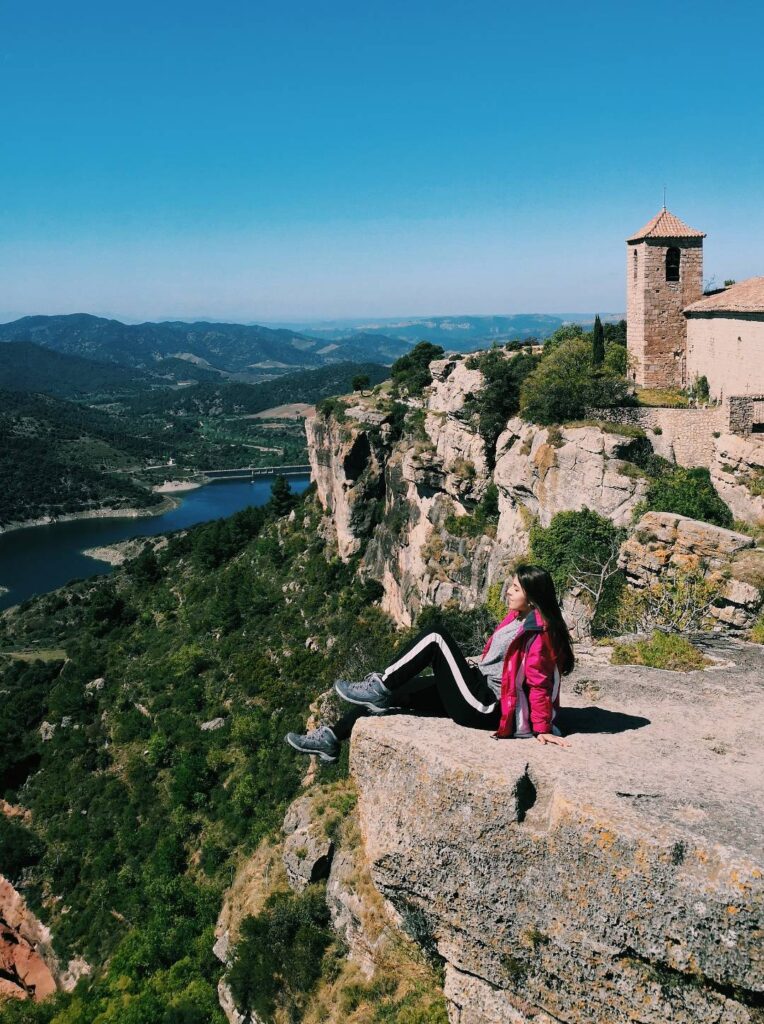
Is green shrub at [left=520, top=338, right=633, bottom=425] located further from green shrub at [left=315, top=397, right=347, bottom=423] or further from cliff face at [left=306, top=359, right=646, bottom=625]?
green shrub at [left=315, top=397, right=347, bottom=423]

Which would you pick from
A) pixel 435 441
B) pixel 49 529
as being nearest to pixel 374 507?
pixel 435 441

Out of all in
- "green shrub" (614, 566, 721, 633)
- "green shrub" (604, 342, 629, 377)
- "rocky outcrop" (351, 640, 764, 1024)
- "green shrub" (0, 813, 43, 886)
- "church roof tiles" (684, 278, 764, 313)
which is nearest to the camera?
"rocky outcrop" (351, 640, 764, 1024)

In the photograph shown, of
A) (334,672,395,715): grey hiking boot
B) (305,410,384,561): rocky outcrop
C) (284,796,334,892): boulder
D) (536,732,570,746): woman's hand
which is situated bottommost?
(284,796,334,892): boulder

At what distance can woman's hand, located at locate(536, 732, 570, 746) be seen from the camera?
6.80m

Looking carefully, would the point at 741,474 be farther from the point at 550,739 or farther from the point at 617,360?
the point at 550,739

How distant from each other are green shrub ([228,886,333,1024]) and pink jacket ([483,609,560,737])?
822 cm

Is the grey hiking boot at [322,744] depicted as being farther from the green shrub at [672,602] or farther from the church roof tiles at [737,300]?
the church roof tiles at [737,300]

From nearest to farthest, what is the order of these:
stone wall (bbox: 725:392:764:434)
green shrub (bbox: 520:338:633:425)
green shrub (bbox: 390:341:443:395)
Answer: stone wall (bbox: 725:392:764:434)
green shrub (bbox: 520:338:633:425)
green shrub (bbox: 390:341:443:395)

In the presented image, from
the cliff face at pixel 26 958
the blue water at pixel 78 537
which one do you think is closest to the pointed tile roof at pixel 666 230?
the cliff face at pixel 26 958

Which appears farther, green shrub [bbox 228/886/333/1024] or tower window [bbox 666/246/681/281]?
tower window [bbox 666/246/681/281]

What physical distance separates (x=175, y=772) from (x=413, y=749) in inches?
1243

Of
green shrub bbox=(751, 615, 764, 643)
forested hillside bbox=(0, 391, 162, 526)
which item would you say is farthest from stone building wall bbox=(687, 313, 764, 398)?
forested hillside bbox=(0, 391, 162, 526)

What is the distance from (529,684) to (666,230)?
27.0 m

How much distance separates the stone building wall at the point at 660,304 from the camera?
29.3m
